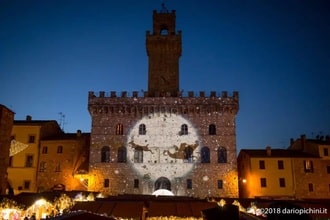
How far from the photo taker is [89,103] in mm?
38219

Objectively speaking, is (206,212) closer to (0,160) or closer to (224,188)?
(0,160)

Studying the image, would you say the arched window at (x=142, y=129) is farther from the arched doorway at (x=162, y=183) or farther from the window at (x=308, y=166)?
the window at (x=308, y=166)

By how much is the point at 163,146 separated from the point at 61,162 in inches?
431

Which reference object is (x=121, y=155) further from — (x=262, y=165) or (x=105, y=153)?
(x=262, y=165)

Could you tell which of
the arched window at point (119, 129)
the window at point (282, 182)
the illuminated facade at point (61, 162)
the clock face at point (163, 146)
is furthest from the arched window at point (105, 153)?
the window at point (282, 182)

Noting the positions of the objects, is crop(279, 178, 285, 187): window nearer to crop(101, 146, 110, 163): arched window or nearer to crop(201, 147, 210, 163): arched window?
crop(201, 147, 210, 163): arched window

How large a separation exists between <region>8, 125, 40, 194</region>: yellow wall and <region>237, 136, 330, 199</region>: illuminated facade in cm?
2131

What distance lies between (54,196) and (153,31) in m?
25.0

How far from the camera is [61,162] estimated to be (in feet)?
129

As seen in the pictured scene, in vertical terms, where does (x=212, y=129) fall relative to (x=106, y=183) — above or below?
above

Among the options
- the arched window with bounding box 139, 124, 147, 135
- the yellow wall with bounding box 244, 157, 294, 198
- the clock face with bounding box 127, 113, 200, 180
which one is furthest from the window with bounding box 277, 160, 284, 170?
the arched window with bounding box 139, 124, 147, 135

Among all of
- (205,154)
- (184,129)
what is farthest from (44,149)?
(205,154)

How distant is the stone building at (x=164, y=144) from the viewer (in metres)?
36.1

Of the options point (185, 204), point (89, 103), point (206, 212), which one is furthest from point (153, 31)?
point (206, 212)
